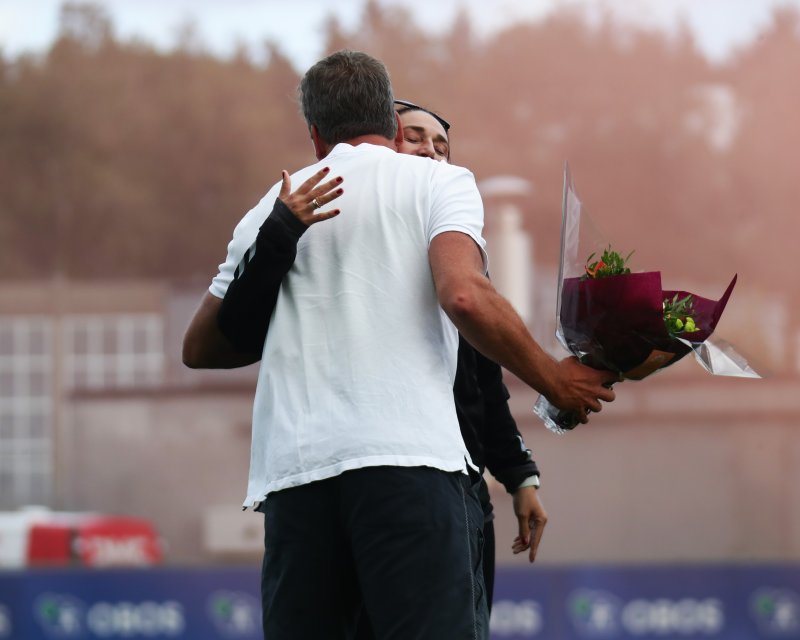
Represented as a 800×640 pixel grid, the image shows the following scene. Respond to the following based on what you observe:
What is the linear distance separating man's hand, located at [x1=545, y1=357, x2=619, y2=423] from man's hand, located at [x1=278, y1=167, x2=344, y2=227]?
1.80ft

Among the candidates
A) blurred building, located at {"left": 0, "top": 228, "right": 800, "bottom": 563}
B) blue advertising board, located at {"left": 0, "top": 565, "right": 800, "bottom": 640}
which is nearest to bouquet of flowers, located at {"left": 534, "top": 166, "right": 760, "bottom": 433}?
blue advertising board, located at {"left": 0, "top": 565, "right": 800, "bottom": 640}

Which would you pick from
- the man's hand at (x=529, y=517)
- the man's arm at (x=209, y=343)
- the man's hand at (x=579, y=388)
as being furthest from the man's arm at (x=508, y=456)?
the man's arm at (x=209, y=343)

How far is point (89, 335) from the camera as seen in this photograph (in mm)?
42281

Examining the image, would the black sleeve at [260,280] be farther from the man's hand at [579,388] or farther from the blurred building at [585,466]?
the blurred building at [585,466]

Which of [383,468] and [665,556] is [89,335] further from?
[383,468]

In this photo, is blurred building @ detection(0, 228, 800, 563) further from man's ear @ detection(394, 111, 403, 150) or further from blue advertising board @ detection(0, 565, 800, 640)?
man's ear @ detection(394, 111, 403, 150)

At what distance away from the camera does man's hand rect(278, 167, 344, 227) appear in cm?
280

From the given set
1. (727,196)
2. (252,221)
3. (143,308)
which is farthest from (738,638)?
(727,196)

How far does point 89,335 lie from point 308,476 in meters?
40.6

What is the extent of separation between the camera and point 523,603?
8.37 m

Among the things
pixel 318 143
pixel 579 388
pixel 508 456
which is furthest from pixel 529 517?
pixel 318 143

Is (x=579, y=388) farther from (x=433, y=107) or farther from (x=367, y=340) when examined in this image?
(x=433, y=107)

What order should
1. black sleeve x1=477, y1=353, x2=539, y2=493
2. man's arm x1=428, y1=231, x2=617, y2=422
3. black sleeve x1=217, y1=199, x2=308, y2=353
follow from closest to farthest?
man's arm x1=428, y1=231, x2=617, y2=422 < black sleeve x1=217, y1=199, x2=308, y2=353 < black sleeve x1=477, y1=353, x2=539, y2=493

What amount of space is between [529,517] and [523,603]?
4.95 metres
